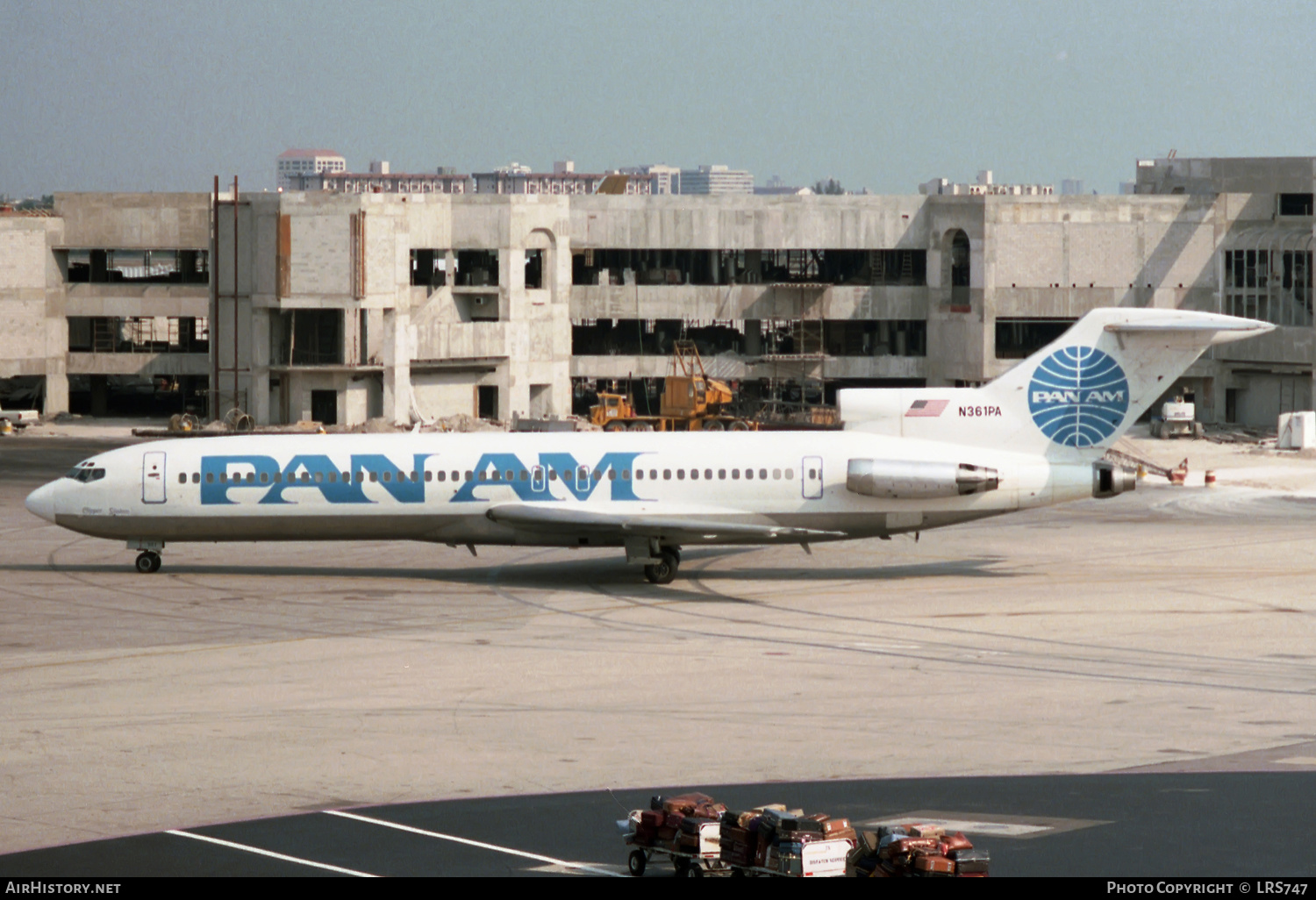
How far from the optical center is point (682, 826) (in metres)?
17.6

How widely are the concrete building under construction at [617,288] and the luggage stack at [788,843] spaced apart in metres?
68.4

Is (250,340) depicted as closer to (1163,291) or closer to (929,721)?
(1163,291)

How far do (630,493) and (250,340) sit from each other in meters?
49.5

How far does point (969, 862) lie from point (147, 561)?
103ft

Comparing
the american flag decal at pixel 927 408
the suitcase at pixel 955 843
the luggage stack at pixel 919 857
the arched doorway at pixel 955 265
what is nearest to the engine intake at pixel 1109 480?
the american flag decal at pixel 927 408

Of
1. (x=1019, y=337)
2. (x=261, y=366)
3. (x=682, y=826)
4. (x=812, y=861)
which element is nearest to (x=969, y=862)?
(x=812, y=861)

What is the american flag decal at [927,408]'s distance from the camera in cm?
4197

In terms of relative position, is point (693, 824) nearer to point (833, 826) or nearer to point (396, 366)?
point (833, 826)

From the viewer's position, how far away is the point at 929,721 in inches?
1030

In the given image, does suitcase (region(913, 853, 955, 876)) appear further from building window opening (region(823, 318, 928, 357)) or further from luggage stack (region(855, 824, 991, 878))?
building window opening (region(823, 318, 928, 357))

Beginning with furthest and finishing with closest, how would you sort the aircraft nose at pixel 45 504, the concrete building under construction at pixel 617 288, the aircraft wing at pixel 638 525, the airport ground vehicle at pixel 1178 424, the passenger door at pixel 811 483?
the concrete building under construction at pixel 617 288, the airport ground vehicle at pixel 1178 424, the aircraft nose at pixel 45 504, the passenger door at pixel 811 483, the aircraft wing at pixel 638 525

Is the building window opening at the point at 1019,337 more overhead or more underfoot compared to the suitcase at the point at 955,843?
more overhead

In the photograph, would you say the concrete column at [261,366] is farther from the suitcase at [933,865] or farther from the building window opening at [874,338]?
the suitcase at [933,865]

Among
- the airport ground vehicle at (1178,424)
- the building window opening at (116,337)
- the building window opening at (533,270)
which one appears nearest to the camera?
the airport ground vehicle at (1178,424)
